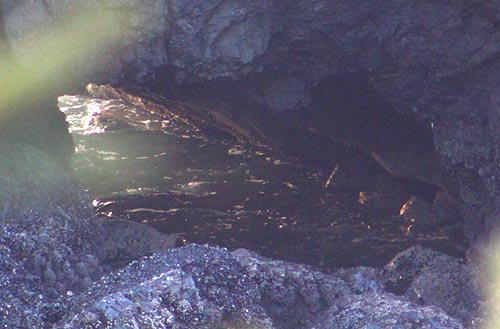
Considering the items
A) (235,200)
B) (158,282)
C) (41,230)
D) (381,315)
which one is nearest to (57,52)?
(41,230)

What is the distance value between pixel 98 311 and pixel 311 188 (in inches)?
104

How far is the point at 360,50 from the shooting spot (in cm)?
439

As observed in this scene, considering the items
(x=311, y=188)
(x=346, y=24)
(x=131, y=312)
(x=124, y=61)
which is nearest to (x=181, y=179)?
(x=311, y=188)

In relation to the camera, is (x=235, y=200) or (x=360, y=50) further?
(x=235, y=200)

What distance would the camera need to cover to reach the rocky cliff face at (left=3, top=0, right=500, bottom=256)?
408 cm

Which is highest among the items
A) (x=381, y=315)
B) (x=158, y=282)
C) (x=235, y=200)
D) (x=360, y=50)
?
(x=360, y=50)

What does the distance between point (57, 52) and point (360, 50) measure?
5.25 feet

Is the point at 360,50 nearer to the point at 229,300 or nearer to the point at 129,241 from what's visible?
the point at 129,241

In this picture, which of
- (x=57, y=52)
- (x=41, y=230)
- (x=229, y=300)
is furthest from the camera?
(x=57, y=52)

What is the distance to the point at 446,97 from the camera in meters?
4.29

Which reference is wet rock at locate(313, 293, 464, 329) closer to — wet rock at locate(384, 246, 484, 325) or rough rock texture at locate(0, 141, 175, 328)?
wet rock at locate(384, 246, 484, 325)

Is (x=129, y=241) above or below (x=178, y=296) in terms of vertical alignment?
below

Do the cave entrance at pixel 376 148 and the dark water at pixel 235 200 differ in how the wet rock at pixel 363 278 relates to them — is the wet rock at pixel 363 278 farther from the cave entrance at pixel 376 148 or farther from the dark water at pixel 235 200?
the cave entrance at pixel 376 148

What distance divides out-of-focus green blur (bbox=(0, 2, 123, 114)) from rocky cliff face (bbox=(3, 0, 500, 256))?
0.17 ft
